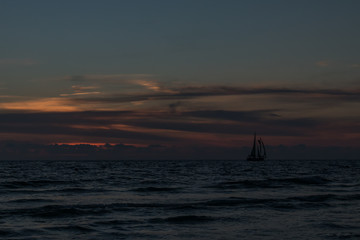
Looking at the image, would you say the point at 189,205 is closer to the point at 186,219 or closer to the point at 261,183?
the point at 186,219

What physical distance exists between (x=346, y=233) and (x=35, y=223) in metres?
14.5

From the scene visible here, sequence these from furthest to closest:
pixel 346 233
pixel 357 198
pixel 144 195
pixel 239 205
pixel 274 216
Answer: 1. pixel 144 195
2. pixel 357 198
3. pixel 239 205
4. pixel 274 216
5. pixel 346 233

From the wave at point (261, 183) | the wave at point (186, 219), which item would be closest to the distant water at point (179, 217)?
the wave at point (186, 219)

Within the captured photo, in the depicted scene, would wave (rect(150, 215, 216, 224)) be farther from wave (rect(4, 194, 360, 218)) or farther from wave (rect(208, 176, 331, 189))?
wave (rect(208, 176, 331, 189))

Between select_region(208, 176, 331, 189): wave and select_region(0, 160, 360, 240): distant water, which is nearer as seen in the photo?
select_region(0, 160, 360, 240): distant water

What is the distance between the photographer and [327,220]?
22.5 metres

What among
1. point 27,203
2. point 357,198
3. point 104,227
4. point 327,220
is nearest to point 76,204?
point 27,203

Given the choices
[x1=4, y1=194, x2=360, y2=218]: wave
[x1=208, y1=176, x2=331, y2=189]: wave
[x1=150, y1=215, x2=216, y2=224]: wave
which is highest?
[x1=150, y1=215, x2=216, y2=224]: wave

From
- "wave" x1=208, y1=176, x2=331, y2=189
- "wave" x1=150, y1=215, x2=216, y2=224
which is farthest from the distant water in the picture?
"wave" x1=208, y1=176, x2=331, y2=189

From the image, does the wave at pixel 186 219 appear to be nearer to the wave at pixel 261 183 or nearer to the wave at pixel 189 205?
the wave at pixel 189 205

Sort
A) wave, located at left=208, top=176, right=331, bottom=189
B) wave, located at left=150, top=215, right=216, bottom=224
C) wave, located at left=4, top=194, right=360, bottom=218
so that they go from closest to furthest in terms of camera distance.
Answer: wave, located at left=150, top=215, right=216, bottom=224
wave, located at left=4, top=194, right=360, bottom=218
wave, located at left=208, top=176, right=331, bottom=189

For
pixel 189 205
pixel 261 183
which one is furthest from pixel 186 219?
pixel 261 183

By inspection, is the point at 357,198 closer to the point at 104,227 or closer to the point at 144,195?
the point at 144,195

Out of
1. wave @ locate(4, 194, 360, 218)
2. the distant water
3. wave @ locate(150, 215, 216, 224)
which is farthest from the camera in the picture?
wave @ locate(4, 194, 360, 218)
